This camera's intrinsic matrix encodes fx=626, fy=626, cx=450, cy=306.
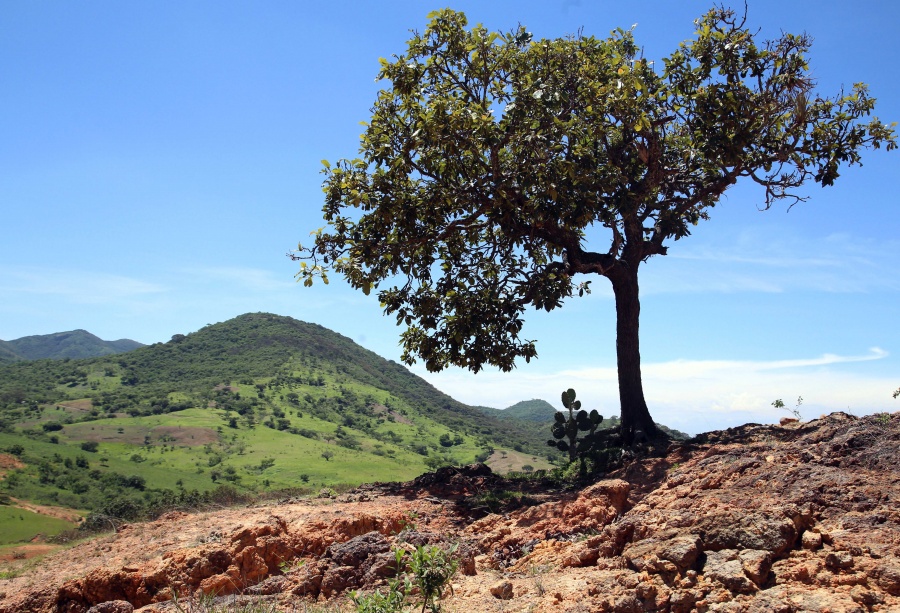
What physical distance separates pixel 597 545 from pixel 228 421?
81847mm

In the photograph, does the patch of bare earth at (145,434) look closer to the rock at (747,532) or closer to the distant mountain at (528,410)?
the rock at (747,532)

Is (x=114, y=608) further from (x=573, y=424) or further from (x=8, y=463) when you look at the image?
(x=8, y=463)

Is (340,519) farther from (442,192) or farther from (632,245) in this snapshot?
(632,245)

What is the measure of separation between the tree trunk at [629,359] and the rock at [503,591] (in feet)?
28.1

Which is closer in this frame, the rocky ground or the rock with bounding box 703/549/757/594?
the rock with bounding box 703/549/757/594

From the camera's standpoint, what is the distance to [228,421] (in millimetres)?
81625

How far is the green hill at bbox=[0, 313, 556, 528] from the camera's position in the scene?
52938mm

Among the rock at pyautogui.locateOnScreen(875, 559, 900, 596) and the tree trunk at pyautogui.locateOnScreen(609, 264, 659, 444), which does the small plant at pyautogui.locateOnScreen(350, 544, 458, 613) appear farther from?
the tree trunk at pyautogui.locateOnScreen(609, 264, 659, 444)

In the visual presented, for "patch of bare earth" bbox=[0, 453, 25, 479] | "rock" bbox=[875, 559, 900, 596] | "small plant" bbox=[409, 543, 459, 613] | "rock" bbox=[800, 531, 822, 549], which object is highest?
"rock" bbox=[800, 531, 822, 549]

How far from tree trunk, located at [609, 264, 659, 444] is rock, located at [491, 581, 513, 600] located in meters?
8.56

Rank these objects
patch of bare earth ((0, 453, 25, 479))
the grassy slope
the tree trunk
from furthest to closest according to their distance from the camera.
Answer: patch of bare earth ((0, 453, 25, 479)) → the grassy slope → the tree trunk

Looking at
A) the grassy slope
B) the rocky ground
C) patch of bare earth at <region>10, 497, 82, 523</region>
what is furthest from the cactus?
patch of bare earth at <region>10, 497, 82, 523</region>

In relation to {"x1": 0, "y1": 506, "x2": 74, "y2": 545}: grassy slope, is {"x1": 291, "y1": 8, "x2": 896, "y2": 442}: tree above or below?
above

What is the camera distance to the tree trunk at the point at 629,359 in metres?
14.2
